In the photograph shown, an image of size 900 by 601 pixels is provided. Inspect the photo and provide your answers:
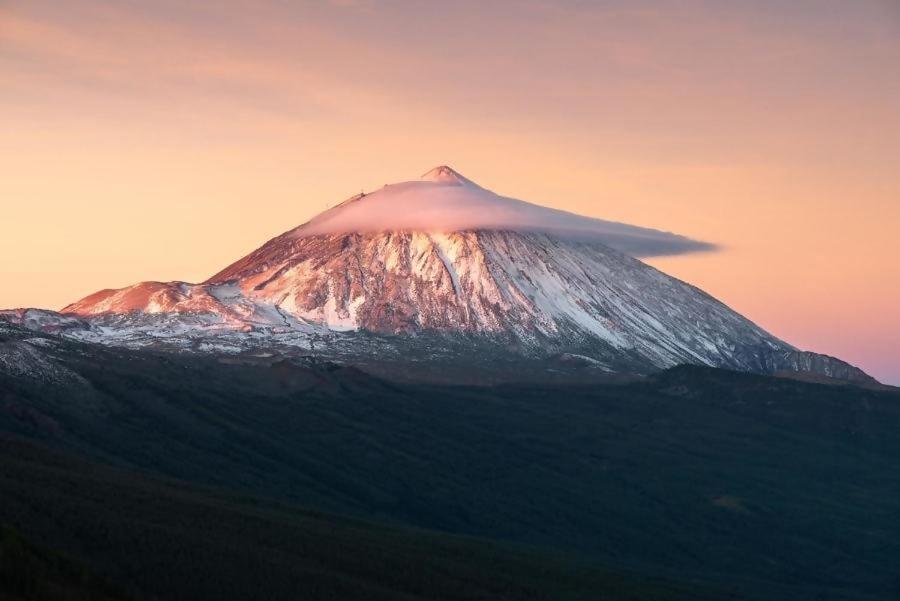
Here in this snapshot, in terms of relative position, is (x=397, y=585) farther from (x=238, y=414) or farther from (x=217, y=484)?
(x=238, y=414)

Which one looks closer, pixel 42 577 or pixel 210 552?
pixel 42 577

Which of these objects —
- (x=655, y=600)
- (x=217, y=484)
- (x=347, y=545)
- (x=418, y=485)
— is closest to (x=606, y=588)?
(x=655, y=600)

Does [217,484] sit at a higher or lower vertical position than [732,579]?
higher

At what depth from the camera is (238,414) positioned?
190 meters

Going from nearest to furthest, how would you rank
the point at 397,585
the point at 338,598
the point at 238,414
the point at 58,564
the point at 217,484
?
the point at 58,564 → the point at 338,598 → the point at 397,585 → the point at 217,484 → the point at 238,414

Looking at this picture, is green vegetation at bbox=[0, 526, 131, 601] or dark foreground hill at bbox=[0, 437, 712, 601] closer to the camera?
green vegetation at bbox=[0, 526, 131, 601]

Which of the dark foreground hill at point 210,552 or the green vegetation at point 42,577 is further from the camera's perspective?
the dark foreground hill at point 210,552

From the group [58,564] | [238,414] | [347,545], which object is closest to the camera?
[58,564]

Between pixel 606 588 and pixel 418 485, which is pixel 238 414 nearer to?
pixel 418 485

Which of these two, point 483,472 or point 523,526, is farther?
point 483,472

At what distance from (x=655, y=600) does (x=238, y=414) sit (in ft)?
229

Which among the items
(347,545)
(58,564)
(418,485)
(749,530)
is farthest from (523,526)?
(58,564)

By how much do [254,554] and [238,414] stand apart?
86708 millimetres

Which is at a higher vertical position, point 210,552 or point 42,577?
point 42,577
